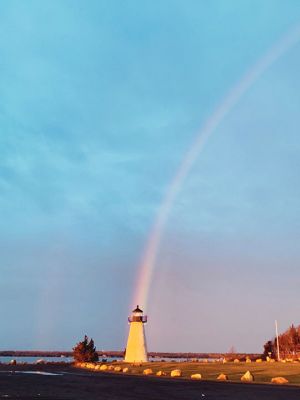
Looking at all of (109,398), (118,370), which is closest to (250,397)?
(109,398)

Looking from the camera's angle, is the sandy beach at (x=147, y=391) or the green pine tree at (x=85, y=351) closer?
the sandy beach at (x=147, y=391)

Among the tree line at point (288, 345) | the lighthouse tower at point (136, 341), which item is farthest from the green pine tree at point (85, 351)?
the tree line at point (288, 345)

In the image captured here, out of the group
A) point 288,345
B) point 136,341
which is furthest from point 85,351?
point 288,345

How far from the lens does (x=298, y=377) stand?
152ft

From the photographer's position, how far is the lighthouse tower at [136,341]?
296 ft

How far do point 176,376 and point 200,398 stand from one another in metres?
27.4

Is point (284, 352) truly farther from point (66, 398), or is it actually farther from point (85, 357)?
point (66, 398)

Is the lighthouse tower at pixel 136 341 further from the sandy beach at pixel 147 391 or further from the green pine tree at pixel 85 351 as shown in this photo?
the sandy beach at pixel 147 391

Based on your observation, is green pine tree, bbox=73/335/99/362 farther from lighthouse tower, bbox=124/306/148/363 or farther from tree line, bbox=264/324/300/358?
tree line, bbox=264/324/300/358

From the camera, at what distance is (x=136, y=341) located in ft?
300

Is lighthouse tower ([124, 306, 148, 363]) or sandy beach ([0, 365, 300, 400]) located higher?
lighthouse tower ([124, 306, 148, 363])

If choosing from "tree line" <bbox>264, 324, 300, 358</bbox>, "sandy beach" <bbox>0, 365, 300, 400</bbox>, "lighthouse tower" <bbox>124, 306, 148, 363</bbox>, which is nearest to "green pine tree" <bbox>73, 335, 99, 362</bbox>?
"lighthouse tower" <bbox>124, 306, 148, 363</bbox>

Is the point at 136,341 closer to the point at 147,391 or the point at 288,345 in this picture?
the point at 288,345

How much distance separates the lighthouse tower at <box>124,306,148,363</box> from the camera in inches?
3553
